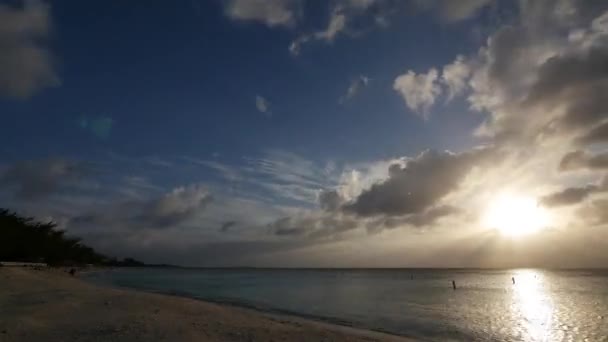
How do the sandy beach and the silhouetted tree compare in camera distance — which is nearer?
the sandy beach

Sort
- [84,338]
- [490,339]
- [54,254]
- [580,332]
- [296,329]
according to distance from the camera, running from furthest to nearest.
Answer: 1. [54,254]
2. [580,332]
3. [490,339]
4. [296,329]
5. [84,338]

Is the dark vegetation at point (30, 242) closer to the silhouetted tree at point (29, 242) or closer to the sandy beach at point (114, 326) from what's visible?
the silhouetted tree at point (29, 242)

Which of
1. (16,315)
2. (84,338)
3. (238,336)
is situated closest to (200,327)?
(238,336)

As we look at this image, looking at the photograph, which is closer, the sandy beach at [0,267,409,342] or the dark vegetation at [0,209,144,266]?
the sandy beach at [0,267,409,342]

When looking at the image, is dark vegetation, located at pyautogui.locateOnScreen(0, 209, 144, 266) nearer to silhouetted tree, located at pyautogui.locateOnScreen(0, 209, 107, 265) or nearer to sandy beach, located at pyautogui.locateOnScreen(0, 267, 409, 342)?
silhouetted tree, located at pyautogui.locateOnScreen(0, 209, 107, 265)

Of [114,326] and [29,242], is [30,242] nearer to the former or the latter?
[29,242]

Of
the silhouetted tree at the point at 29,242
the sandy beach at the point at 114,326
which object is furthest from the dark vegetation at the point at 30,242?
the sandy beach at the point at 114,326

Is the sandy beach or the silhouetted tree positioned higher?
the silhouetted tree

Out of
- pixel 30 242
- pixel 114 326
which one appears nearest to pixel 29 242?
pixel 30 242

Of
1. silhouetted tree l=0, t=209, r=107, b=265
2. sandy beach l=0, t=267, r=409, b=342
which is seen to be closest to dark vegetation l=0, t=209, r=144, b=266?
silhouetted tree l=0, t=209, r=107, b=265

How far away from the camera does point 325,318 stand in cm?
2922

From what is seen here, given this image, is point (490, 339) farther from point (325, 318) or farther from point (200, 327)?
point (200, 327)

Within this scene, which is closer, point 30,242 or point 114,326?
point 114,326

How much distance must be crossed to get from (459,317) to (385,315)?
576 cm
